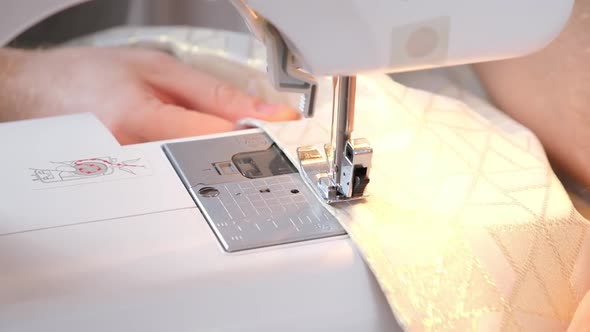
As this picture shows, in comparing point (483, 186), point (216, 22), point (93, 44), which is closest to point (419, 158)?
point (483, 186)

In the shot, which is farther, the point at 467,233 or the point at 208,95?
the point at 208,95

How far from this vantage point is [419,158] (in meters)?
0.79

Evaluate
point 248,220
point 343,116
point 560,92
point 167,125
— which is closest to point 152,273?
point 248,220

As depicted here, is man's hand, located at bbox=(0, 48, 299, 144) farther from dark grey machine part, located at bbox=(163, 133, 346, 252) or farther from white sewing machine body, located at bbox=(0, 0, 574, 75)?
white sewing machine body, located at bbox=(0, 0, 574, 75)

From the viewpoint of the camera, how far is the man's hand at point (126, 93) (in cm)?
95

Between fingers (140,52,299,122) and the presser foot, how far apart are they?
220 millimetres

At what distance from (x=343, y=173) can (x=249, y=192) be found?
80 millimetres

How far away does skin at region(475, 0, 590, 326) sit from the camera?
2.64ft

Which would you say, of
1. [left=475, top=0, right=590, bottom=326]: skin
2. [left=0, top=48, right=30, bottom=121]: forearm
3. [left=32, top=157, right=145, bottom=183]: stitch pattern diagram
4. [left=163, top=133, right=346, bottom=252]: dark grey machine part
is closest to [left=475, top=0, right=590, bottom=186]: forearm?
[left=475, top=0, right=590, bottom=326]: skin

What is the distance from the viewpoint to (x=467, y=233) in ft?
2.25

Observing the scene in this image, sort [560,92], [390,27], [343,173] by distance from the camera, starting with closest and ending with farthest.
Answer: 1. [390,27]
2. [343,173]
3. [560,92]

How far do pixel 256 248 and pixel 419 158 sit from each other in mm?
211

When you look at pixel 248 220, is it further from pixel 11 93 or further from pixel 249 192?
pixel 11 93

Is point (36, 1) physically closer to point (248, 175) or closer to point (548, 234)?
point (248, 175)
